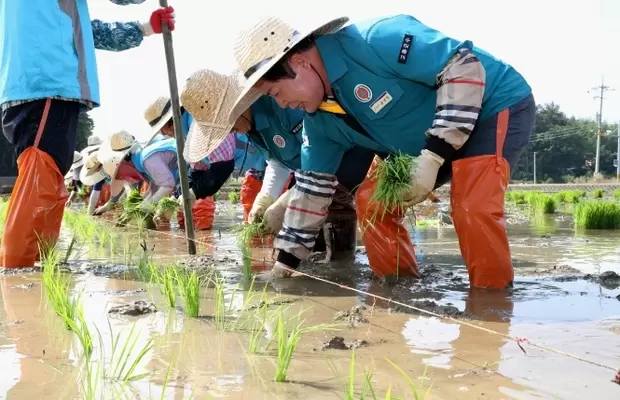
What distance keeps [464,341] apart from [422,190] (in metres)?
0.94

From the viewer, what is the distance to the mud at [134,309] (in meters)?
2.10

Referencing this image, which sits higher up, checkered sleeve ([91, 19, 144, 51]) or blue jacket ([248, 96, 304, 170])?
Answer: checkered sleeve ([91, 19, 144, 51])

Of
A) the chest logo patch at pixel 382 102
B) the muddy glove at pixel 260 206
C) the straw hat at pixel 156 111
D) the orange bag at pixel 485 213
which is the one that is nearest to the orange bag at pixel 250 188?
the straw hat at pixel 156 111

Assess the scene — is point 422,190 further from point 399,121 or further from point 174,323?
point 174,323

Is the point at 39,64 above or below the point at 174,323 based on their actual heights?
above

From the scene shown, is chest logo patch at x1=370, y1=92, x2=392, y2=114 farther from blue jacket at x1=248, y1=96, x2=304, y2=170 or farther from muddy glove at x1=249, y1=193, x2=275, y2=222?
muddy glove at x1=249, y1=193, x2=275, y2=222

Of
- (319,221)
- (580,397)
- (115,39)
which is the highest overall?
(115,39)

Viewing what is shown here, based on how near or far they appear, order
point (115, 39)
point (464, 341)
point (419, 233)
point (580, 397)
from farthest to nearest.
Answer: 1. point (419, 233)
2. point (115, 39)
3. point (464, 341)
4. point (580, 397)

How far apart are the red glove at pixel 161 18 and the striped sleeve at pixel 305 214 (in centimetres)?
149

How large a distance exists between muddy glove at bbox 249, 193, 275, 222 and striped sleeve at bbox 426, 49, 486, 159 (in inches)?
59.5

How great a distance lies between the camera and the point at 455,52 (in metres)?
2.59

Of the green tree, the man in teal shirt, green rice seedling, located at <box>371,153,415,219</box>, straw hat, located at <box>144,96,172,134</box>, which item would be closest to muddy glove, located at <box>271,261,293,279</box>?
green rice seedling, located at <box>371,153,415,219</box>

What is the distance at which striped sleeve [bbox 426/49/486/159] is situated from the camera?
8.33ft

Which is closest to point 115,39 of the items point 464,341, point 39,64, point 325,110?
point 39,64
